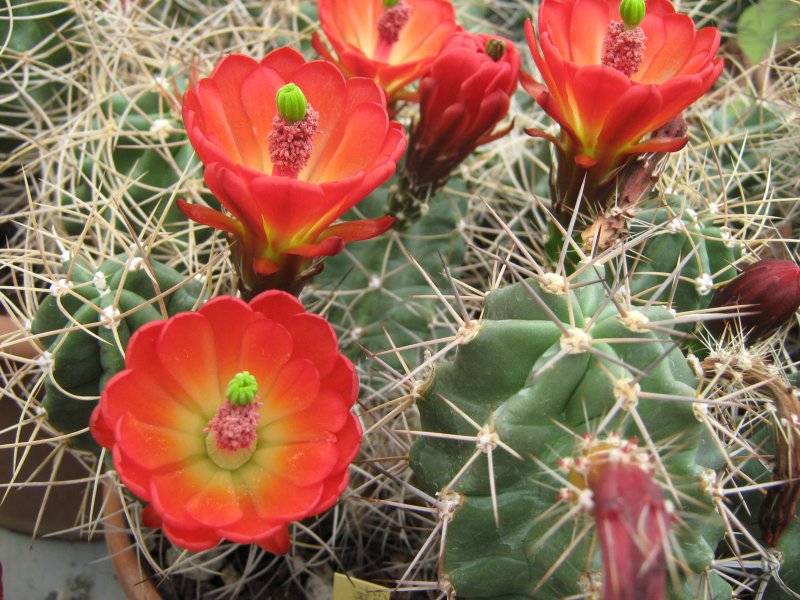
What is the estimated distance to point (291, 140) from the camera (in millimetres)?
846

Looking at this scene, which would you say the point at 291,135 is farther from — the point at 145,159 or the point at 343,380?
the point at 145,159

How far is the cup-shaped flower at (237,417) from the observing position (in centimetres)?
73

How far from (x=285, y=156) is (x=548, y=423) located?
16.2 inches

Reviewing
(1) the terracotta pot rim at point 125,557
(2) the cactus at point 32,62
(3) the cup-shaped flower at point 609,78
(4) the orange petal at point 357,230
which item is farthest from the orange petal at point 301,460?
(2) the cactus at point 32,62

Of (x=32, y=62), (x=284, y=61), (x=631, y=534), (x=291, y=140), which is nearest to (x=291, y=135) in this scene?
(x=291, y=140)

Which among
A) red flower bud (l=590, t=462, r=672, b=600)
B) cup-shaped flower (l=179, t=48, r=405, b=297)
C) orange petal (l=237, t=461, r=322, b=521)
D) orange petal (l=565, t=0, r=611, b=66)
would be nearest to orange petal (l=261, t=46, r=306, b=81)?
cup-shaped flower (l=179, t=48, r=405, b=297)

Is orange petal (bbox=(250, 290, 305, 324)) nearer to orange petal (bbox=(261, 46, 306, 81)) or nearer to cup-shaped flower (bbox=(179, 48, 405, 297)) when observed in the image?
cup-shaped flower (bbox=(179, 48, 405, 297))

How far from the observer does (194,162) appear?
1.25 m

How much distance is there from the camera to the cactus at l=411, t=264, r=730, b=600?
29.8 inches

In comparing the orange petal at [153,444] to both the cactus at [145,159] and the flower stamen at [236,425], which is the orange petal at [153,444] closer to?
the flower stamen at [236,425]

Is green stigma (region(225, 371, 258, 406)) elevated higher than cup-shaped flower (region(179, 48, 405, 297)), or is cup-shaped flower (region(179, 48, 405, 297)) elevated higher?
cup-shaped flower (region(179, 48, 405, 297))

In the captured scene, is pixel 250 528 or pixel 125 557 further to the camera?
pixel 125 557

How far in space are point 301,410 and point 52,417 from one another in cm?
42

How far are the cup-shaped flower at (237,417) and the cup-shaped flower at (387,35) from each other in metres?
0.43
